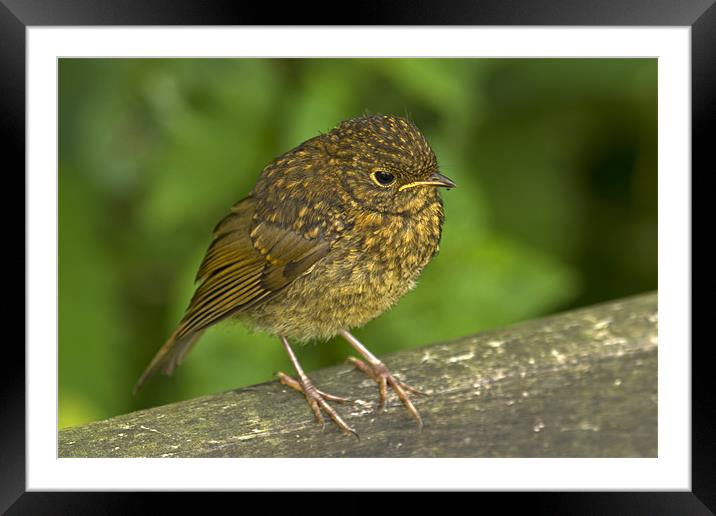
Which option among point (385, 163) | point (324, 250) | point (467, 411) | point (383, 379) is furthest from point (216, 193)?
point (467, 411)

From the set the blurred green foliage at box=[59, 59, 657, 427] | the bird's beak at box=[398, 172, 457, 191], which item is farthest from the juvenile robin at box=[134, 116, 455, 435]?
Answer: the blurred green foliage at box=[59, 59, 657, 427]

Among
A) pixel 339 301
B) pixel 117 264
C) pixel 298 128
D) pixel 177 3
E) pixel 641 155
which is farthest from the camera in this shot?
pixel 641 155

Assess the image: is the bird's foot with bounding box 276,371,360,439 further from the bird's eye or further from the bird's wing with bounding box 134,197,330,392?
the bird's eye
